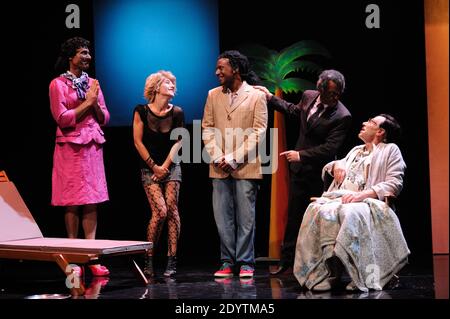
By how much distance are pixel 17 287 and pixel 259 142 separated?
2142 mm

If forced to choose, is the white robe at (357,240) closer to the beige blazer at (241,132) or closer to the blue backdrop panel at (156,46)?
the beige blazer at (241,132)

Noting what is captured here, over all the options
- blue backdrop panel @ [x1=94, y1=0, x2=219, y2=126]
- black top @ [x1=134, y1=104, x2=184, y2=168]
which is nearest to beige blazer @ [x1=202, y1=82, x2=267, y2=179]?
black top @ [x1=134, y1=104, x2=184, y2=168]

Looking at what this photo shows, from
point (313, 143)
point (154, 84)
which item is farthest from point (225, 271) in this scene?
point (154, 84)

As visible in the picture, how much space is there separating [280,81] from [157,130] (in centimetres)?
152

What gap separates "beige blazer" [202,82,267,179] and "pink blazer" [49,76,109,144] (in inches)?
38.1

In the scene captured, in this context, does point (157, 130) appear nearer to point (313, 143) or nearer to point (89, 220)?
point (89, 220)

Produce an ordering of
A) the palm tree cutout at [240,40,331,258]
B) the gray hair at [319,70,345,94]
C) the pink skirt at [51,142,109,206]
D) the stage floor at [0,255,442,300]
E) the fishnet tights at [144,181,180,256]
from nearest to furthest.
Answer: the stage floor at [0,255,442,300]
the gray hair at [319,70,345,94]
the fishnet tights at [144,181,180,256]
the pink skirt at [51,142,109,206]
the palm tree cutout at [240,40,331,258]

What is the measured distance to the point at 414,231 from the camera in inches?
277

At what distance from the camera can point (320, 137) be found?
5855mm

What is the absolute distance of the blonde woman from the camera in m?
5.87

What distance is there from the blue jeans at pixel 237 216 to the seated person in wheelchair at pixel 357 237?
742 millimetres

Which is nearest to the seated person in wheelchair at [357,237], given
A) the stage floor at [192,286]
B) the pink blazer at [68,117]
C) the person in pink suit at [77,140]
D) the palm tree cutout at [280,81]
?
the stage floor at [192,286]

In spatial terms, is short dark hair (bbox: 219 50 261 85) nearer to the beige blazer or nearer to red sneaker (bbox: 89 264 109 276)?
the beige blazer
